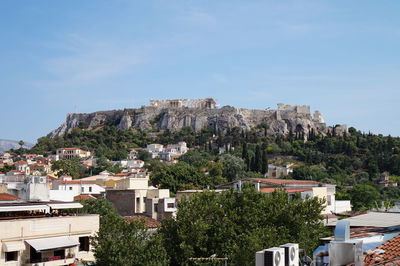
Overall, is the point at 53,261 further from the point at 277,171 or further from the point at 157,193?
the point at 277,171

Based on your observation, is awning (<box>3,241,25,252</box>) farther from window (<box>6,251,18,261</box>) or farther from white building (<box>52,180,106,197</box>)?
white building (<box>52,180,106,197</box>)

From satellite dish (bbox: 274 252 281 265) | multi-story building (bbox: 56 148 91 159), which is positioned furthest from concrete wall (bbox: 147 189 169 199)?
multi-story building (bbox: 56 148 91 159)

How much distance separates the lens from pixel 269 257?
9.46 meters

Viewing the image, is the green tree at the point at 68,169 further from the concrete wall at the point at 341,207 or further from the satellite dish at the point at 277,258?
the satellite dish at the point at 277,258

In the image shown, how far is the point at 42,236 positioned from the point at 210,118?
14133cm

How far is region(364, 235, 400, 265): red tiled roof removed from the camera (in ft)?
33.5

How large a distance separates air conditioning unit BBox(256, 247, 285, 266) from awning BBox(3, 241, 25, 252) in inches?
564

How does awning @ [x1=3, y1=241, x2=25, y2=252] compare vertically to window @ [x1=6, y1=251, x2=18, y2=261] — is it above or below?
above

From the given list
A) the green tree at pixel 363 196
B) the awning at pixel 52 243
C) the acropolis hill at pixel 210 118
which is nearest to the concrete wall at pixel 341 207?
the green tree at pixel 363 196

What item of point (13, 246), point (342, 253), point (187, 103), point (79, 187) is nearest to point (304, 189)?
point (79, 187)

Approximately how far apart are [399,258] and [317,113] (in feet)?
556

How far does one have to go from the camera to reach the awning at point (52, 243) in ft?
71.6

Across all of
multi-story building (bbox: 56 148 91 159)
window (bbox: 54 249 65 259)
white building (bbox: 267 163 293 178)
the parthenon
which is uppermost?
the parthenon

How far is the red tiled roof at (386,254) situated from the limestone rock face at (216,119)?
5627 inches
